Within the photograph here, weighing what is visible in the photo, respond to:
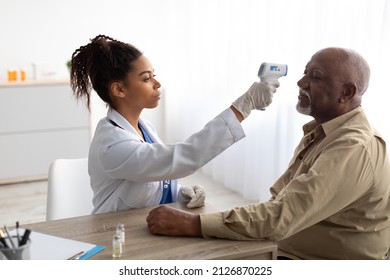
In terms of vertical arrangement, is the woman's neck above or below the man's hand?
above

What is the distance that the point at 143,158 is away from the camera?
2.08 meters

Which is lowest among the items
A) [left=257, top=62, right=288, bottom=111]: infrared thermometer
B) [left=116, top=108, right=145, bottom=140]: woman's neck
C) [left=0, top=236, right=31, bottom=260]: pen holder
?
[left=0, top=236, right=31, bottom=260]: pen holder

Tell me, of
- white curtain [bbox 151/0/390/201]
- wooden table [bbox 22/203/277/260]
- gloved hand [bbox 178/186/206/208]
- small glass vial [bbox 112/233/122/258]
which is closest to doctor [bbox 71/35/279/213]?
gloved hand [bbox 178/186/206/208]

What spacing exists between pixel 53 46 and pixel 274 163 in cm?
257

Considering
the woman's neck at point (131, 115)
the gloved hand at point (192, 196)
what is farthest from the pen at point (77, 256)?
the woman's neck at point (131, 115)

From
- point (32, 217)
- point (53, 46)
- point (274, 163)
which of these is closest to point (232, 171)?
point (274, 163)

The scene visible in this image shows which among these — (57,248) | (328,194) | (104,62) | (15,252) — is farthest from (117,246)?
(104,62)

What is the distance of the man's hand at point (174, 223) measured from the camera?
1867 mm

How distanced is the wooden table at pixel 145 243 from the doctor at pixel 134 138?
154 mm

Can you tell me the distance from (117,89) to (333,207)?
2.91 ft

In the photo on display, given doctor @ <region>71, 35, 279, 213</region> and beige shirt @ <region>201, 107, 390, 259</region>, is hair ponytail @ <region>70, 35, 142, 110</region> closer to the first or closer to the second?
doctor @ <region>71, 35, 279, 213</region>

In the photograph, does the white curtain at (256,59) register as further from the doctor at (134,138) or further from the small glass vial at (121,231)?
the small glass vial at (121,231)

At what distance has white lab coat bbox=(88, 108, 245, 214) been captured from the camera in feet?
6.82

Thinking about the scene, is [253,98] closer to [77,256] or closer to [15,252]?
[77,256]
